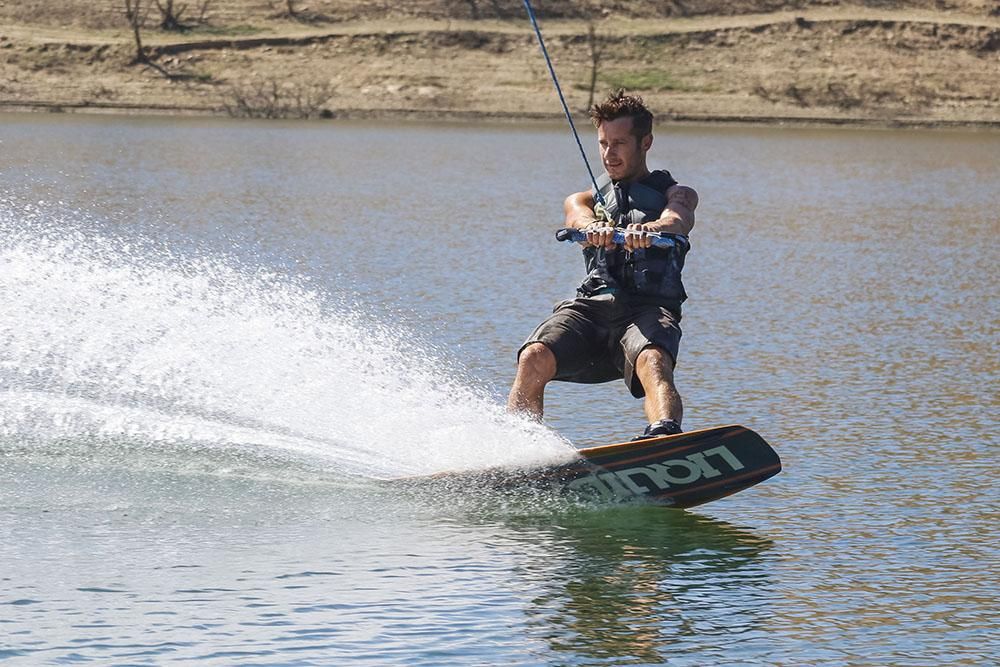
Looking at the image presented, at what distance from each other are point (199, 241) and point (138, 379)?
758 cm

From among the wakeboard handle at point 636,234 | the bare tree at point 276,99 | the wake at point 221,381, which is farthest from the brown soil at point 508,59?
the wakeboard handle at point 636,234

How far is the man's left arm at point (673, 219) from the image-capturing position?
693 cm

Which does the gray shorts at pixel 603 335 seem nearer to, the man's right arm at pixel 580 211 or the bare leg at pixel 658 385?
the bare leg at pixel 658 385

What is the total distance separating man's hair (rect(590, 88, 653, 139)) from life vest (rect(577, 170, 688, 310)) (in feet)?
0.80

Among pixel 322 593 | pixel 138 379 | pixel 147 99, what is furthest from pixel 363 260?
pixel 147 99

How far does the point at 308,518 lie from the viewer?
6.71 meters

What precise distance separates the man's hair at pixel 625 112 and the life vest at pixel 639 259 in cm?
24

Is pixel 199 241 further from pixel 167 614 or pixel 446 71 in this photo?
pixel 446 71

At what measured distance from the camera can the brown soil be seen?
166ft

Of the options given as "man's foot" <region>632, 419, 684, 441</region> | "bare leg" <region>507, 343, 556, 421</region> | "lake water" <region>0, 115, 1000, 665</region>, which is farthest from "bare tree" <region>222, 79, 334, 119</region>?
"man's foot" <region>632, 419, 684, 441</region>

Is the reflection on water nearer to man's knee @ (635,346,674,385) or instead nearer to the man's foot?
the man's foot

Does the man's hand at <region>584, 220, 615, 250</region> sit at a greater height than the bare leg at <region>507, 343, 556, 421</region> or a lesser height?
greater

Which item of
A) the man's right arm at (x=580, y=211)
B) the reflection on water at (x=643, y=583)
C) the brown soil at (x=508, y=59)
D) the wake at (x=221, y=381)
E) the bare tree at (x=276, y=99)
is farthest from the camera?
the brown soil at (x=508, y=59)

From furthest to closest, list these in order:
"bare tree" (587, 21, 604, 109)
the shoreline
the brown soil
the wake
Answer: "bare tree" (587, 21, 604, 109), the brown soil, the shoreline, the wake
